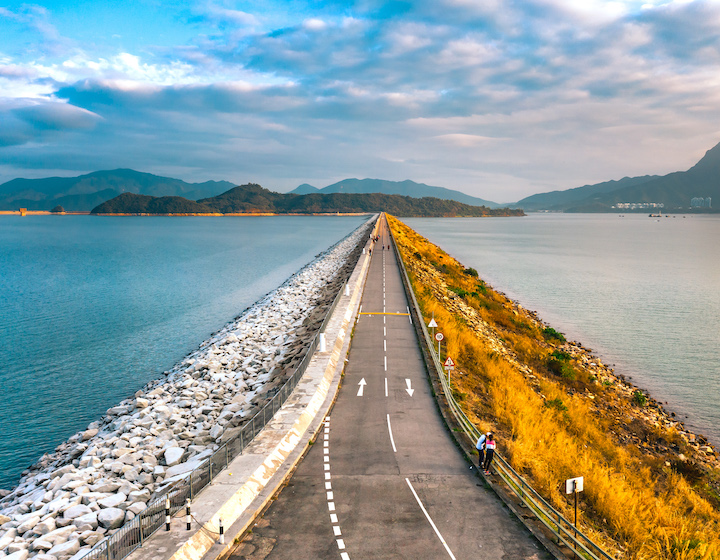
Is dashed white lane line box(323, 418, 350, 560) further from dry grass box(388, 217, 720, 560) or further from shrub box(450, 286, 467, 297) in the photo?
shrub box(450, 286, 467, 297)

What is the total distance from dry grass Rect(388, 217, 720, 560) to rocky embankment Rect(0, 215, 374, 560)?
1021 centimetres

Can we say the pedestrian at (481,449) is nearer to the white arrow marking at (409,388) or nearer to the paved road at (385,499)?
the paved road at (385,499)

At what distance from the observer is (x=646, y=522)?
42.6ft

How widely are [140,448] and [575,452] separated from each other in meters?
16.9

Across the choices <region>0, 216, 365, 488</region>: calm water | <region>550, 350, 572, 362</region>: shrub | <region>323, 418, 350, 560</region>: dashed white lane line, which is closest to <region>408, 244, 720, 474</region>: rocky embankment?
<region>550, 350, 572, 362</region>: shrub

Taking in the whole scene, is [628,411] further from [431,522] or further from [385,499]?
[385,499]

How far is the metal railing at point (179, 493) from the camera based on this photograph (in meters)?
9.53

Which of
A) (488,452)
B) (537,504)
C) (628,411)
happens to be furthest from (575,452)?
(628,411)

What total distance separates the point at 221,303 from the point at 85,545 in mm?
44967

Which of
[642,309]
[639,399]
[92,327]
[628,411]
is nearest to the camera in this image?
[628,411]

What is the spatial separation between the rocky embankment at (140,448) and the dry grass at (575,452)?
10208mm

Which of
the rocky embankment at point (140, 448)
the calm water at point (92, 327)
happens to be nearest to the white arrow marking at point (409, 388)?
the rocky embankment at point (140, 448)

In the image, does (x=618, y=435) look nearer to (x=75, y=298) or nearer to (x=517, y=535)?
(x=517, y=535)

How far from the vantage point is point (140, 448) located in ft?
58.0
